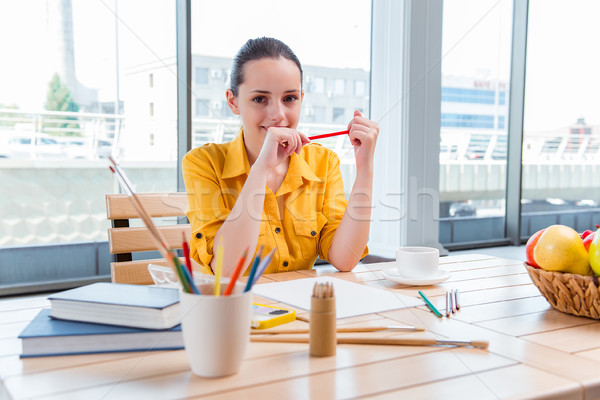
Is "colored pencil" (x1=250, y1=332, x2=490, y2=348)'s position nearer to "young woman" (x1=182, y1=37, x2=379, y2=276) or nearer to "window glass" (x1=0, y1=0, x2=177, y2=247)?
"young woman" (x1=182, y1=37, x2=379, y2=276)

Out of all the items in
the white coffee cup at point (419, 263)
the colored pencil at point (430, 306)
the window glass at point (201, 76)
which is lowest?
the colored pencil at point (430, 306)

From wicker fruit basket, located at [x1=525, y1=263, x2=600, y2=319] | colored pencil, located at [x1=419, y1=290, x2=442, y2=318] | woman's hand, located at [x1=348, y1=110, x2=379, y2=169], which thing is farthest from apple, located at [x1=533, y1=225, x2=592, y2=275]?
woman's hand, located at [x1=348, y1=110, x2=379, y2=169]

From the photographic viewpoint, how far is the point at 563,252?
816 millimetres

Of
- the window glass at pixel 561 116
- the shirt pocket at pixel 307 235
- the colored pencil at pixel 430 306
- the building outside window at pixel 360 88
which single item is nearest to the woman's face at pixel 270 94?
the shirt pocket at pixel 307 235

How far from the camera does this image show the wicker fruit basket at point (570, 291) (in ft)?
2.60

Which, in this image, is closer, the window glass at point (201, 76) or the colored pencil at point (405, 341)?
the colored pencil at point (405, 341)

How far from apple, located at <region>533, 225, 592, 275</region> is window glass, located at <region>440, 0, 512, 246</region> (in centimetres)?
271

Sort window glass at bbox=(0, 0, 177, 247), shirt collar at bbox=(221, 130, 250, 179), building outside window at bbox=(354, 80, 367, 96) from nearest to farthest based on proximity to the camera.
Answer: shirt collar at bbox=(221, 130, 250, 179), window glass at bbox=(0, 0, 177, 247), building outside window at bbox=(354, 80, 367, 96)

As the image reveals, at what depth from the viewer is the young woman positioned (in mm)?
1306

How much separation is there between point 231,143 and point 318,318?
959 millimetres

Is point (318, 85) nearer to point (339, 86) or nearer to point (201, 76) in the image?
point (339, 86)

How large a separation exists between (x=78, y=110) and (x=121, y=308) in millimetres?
1936

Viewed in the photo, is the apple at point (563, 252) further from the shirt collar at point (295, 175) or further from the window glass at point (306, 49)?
the window glass at point (306, 49)

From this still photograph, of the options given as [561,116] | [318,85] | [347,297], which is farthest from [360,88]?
[347,297]
